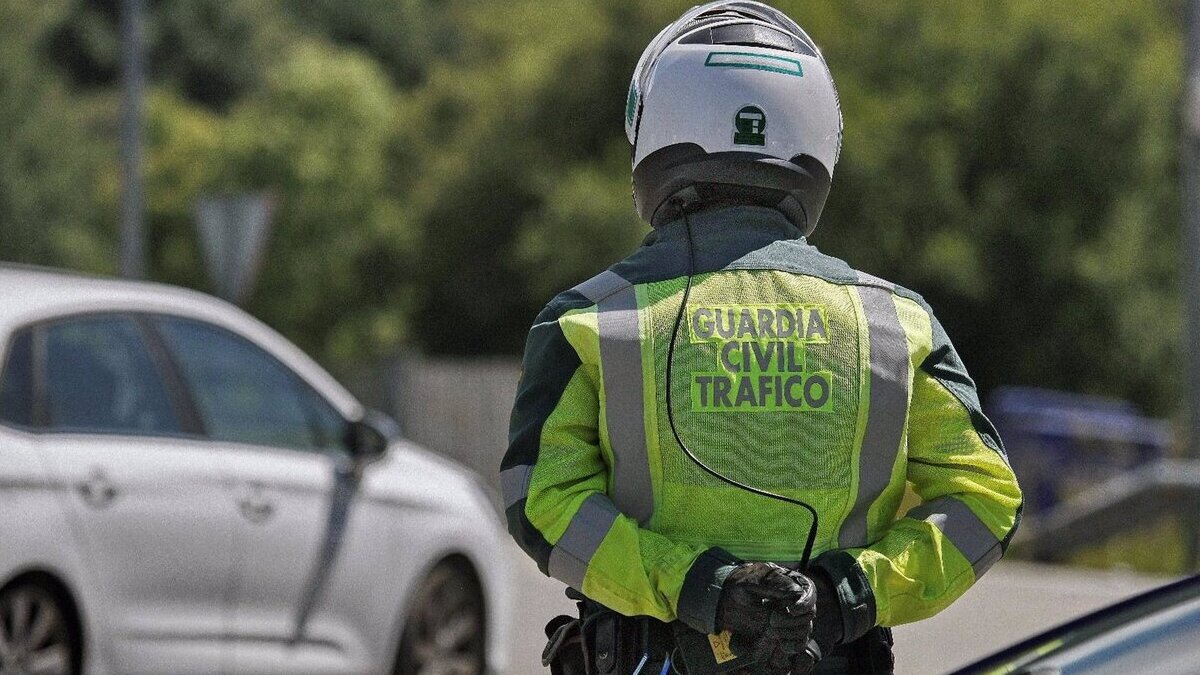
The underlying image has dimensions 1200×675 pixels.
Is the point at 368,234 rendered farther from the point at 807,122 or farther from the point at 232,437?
the point at 807,122

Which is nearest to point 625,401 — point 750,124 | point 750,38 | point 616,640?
point 616,640

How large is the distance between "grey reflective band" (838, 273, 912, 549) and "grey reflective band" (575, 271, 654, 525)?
278mm

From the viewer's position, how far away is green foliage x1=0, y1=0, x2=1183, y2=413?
31.9 m

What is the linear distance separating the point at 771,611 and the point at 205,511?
14.4 feet

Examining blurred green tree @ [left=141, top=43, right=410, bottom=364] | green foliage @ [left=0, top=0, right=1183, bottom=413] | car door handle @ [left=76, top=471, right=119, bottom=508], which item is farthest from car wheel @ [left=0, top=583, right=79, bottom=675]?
blurred green tree @ [left=141, top=43, right=410, bottom=364]

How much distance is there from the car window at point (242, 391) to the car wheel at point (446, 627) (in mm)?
702

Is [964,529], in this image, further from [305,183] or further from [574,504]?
[305,183]

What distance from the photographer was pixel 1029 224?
3231cm

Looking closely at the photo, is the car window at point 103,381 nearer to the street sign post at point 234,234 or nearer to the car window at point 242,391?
the car window at point 242,391

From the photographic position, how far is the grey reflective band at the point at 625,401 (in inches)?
108

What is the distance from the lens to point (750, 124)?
2.87m

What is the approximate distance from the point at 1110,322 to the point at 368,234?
24.2 metres

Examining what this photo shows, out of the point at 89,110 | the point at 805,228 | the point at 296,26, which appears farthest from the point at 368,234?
the point at 805,228

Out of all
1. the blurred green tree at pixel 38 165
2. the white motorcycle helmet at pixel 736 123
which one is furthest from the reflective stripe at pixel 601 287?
the blurred green tree at pixel 38 165
